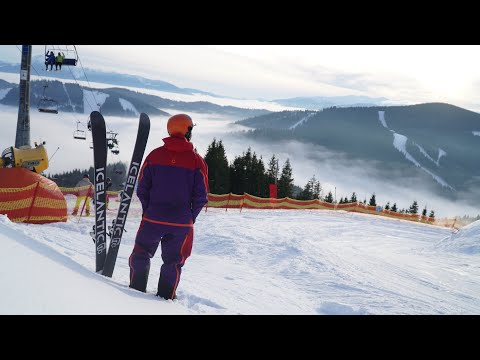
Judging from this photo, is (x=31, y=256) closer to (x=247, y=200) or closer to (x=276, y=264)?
(x=276, y=264)

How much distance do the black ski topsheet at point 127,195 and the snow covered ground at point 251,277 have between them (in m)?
0.27

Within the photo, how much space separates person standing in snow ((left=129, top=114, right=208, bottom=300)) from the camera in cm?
396

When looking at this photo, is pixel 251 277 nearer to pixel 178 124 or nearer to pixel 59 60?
pixel 178 124

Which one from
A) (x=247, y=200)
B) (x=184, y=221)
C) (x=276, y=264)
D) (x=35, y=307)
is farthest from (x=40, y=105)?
(x=35, y=307)

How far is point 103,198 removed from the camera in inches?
201

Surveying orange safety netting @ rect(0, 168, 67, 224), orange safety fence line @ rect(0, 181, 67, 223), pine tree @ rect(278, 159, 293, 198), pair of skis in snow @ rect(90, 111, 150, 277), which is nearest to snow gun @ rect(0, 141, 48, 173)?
orange safety netting @ rect(0, 168, 67, 224)

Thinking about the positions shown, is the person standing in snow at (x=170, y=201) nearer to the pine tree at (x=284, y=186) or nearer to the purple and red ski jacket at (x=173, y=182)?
the purple and red ski jacket at (x=173, y=182)

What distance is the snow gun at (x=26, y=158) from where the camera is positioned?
1105 cm

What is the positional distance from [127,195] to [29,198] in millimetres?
6726

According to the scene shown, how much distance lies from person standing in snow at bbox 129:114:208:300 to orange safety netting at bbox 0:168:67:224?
7468 mm

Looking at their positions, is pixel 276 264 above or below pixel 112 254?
below

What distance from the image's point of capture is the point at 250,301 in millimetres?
4809

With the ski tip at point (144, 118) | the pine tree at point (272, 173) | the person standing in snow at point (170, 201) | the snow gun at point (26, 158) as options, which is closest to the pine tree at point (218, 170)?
the pine tree at point (272, 173)
